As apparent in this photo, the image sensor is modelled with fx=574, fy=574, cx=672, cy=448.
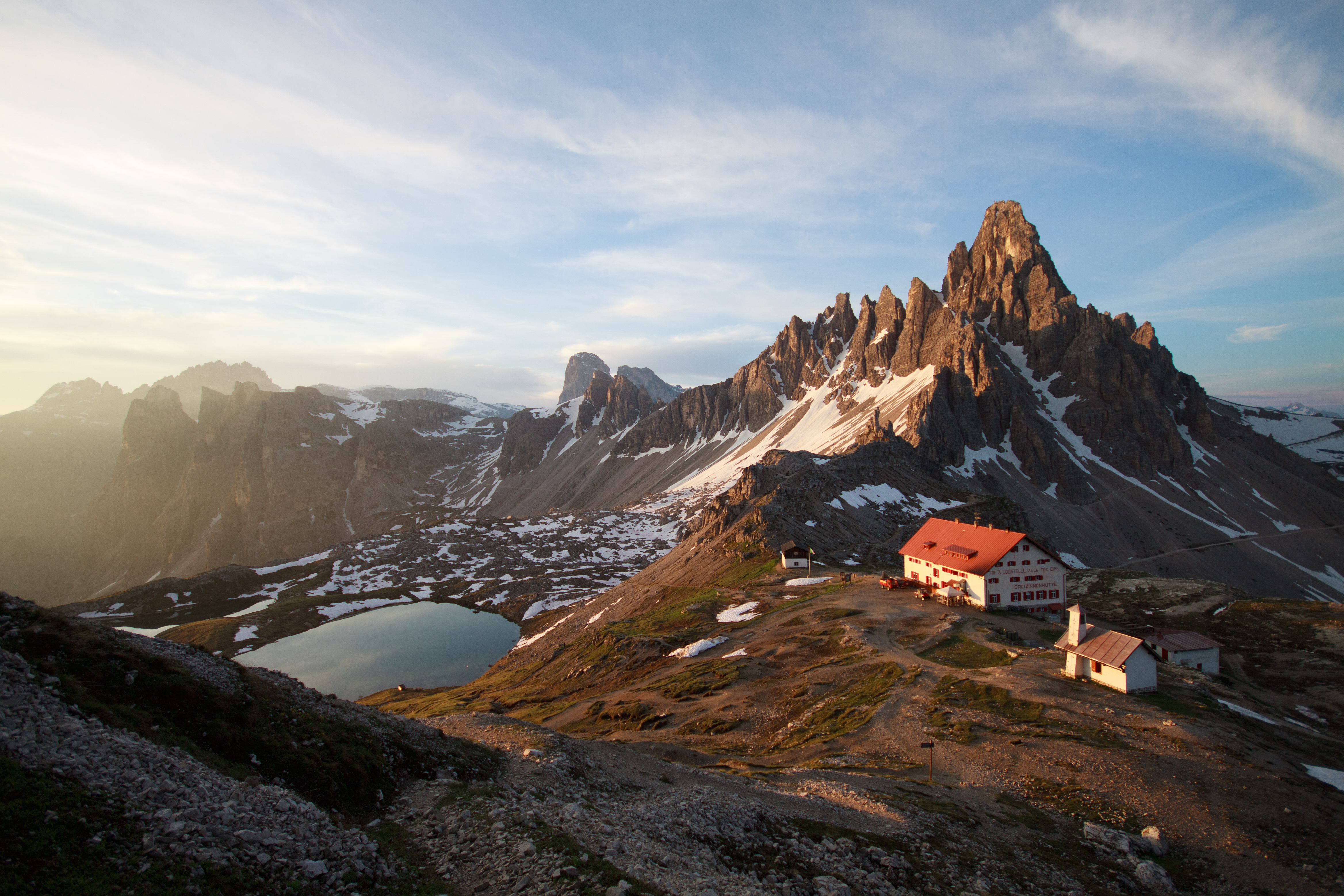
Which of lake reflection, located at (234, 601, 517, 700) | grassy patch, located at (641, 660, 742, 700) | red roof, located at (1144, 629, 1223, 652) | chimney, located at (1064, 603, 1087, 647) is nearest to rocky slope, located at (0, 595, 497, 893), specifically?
grassy patch, located at (641, 660, 742, 700)

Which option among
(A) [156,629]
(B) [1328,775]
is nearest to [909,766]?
(B) [1328,775]

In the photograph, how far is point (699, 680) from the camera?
55.3m

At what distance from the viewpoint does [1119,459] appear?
19162 cm

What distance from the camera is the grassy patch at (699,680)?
5344cm

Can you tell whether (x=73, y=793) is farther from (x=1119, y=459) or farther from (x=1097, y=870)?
(x=1119, y=459)

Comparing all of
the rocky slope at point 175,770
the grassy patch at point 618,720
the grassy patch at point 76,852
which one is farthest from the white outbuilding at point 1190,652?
the grassy patch at point 76,852

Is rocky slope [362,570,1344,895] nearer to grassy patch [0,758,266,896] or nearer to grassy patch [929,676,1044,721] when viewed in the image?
grassy patch [929,676,1044,721]

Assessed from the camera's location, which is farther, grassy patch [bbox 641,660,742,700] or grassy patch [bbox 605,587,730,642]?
grassy patch [bbox 605,587,730,642]

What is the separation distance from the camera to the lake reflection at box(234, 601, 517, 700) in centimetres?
9694

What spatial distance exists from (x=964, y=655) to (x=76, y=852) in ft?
183

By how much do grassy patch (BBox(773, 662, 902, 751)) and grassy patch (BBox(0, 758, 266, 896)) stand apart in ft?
116

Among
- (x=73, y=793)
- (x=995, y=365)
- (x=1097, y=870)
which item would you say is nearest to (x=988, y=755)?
(x=1097, y=870)

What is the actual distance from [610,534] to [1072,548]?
423 feet

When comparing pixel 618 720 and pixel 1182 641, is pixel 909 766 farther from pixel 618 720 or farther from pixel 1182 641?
pixel 1182 641
